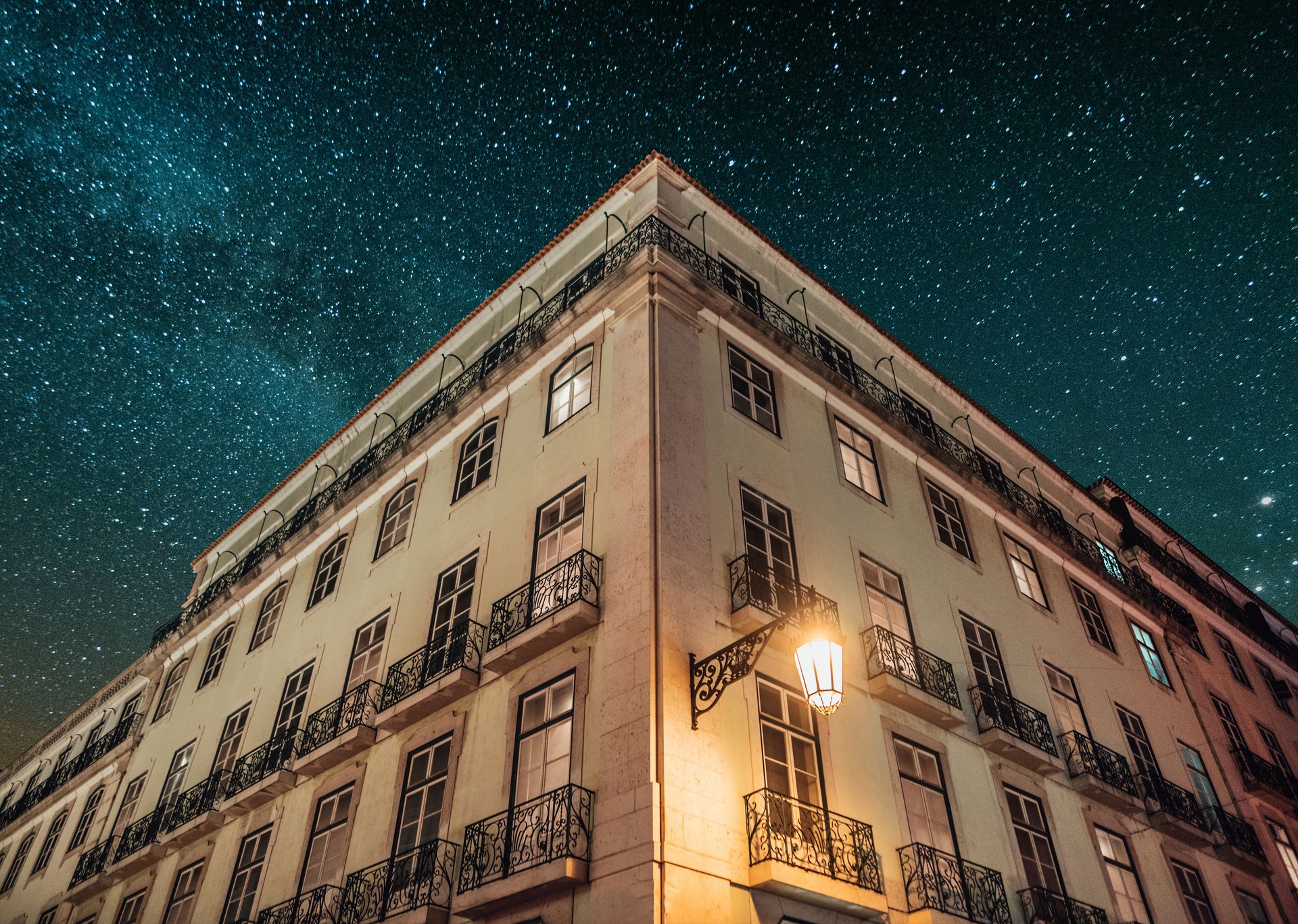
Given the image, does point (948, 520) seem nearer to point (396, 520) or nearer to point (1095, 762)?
point (1095, 762)

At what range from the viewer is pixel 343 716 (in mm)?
13609

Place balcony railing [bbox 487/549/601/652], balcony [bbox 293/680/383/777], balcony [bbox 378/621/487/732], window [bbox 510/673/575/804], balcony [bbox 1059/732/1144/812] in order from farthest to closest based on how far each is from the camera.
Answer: balcony [bbox 1059/732/1144/812], balcony [bbox 293/680/383/777], balcony [bbox 378/621/487/732], balcony railing [bbox 487/549/601/652], window [bbox 510/673/575/804]

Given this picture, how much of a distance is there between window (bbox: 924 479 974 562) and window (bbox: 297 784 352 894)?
10623 millimetres

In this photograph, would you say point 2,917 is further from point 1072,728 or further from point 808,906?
point 1072,728

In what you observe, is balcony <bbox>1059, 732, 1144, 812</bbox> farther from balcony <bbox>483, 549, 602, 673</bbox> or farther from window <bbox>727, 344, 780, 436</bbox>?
balcony <bbox>483, 549, 602, 673</bbox>

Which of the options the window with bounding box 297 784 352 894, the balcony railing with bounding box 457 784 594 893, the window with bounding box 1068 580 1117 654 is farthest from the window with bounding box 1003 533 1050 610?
the window with bounding box 297 784 352 894

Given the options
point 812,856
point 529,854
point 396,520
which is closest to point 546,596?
point 529,854

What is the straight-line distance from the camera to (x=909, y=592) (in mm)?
14055

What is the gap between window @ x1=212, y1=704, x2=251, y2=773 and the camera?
16.6 metres

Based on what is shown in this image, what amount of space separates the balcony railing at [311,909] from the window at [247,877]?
35.6 inches

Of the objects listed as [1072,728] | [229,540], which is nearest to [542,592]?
[1072,728]

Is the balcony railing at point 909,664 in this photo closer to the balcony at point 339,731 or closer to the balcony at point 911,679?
the balcony at point 911,679

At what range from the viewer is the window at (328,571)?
57.4 feet

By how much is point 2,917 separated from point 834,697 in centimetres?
2587
